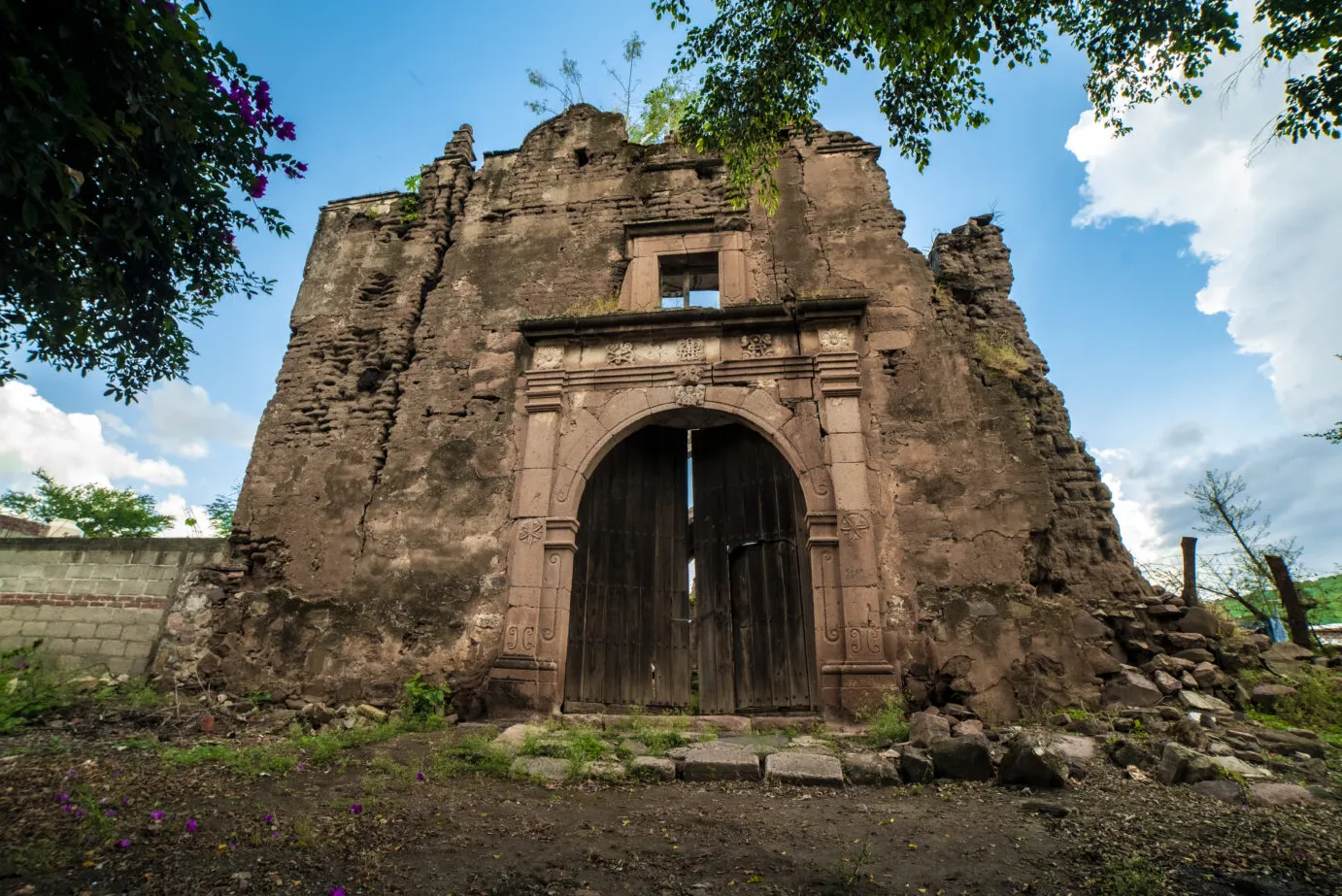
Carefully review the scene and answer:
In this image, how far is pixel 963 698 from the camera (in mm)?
A: 5488

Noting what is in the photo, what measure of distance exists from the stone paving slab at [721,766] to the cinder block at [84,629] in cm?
570

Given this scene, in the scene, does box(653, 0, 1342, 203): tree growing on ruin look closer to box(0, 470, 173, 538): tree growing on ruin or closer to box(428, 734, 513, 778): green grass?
box(428, 734, 513, 778): green grass

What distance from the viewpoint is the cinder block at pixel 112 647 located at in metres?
6.42

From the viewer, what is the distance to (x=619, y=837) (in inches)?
127

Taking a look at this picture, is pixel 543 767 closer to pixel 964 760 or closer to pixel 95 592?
pixel 964 760

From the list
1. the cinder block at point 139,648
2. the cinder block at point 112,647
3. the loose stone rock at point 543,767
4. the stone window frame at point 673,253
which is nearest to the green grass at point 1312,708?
the loose stone rock at point 543,767

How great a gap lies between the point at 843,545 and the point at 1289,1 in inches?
172

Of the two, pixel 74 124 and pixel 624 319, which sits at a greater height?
pixel 624 319

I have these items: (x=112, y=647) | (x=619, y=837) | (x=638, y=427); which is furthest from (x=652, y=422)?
(x=112, y=647)

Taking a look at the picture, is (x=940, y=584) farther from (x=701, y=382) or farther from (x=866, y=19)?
(x=866, y=19)

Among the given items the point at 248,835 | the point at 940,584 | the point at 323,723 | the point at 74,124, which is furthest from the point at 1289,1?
the point at 323,723

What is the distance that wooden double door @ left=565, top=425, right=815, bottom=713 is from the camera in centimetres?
669

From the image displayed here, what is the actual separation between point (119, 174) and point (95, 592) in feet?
16.2

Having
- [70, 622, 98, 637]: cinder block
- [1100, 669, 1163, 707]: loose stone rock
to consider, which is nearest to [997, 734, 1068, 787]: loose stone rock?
[1100, 669, 1163, 707]: loose stone rock
